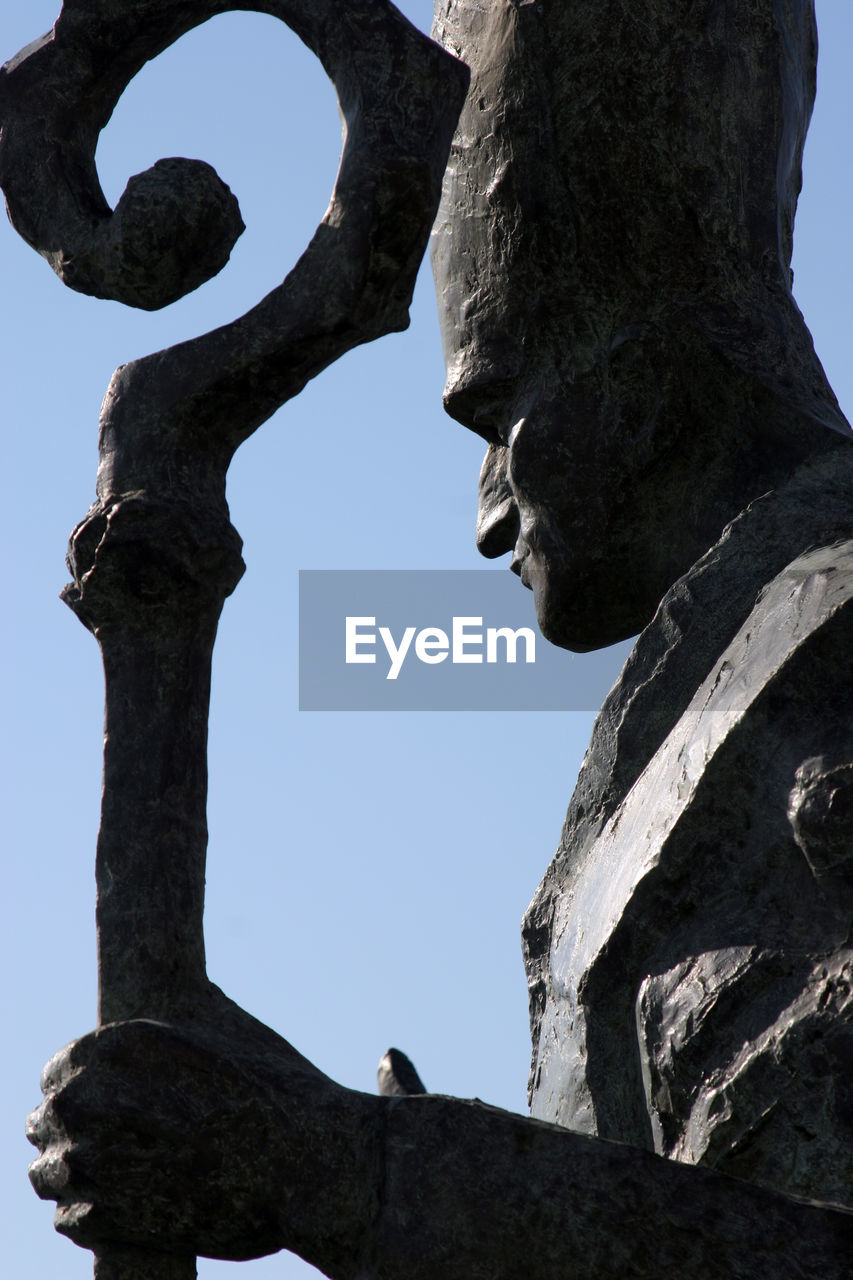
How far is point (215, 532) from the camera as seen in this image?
3.30m

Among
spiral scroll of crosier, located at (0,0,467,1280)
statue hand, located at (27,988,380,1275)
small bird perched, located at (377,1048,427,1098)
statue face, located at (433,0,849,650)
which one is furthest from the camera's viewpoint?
small bird perched, located at (377,1048,427,1098)

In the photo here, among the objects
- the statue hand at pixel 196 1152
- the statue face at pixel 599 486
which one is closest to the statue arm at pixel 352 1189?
the statue hand at pixel 196 1152

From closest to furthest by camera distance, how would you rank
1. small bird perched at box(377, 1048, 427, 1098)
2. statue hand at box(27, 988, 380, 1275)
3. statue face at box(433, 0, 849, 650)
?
statue hand at box(27, 988, 380, 1275)
statue face at box(433, 0, 849, 650)
small bird perched at box(377, 1048, 427, 1098)

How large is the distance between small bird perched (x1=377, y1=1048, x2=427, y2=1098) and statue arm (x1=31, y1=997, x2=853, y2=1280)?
143 centimetres

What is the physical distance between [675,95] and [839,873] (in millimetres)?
1876

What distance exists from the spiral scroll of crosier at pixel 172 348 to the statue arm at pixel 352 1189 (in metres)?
0.10

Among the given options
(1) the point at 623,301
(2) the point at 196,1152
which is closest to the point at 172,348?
(2) the point at 196,1152

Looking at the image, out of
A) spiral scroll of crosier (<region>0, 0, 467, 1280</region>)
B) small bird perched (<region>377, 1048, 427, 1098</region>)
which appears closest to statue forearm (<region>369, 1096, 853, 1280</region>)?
spiral scroll of crosier (<region>0, 0, 467, 1280</region>)

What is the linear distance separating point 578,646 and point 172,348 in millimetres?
1639

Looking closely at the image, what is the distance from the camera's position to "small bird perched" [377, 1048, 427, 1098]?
4539 mm

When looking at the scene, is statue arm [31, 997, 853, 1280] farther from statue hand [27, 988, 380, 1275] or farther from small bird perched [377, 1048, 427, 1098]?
small bird perched [377, 1048, 427, 1098]

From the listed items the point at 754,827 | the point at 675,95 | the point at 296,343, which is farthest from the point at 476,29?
the point at 754,827

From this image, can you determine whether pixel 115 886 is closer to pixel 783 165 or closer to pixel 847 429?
pixel 847 429

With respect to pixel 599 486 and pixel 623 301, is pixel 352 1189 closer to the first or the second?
pixel 599 486
